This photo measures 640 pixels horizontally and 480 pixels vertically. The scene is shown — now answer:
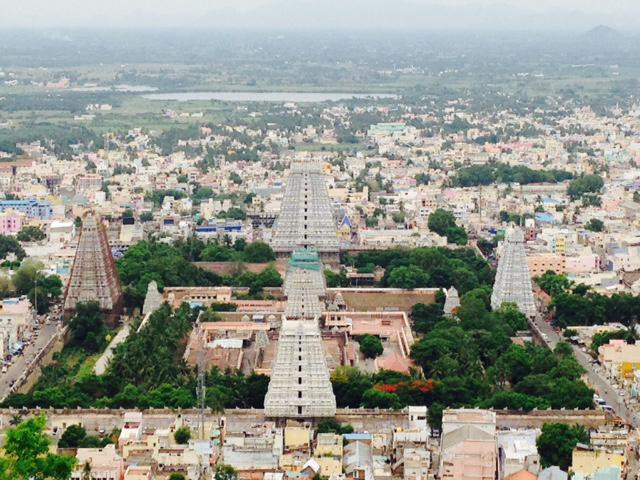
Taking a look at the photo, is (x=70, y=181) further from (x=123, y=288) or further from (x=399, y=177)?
(x=123, y=288)

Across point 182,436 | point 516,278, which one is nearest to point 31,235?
point 516,278

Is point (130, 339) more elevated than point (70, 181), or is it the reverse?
point (130, 339)

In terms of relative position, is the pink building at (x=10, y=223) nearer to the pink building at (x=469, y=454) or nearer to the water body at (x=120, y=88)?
the pink building at (x=469, y=454)

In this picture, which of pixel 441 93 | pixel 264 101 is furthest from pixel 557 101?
pixel 264 101

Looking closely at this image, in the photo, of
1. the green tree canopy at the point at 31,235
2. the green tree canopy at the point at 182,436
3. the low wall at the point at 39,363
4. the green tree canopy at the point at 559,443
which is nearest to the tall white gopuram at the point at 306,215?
the low wall at the point at 39,363

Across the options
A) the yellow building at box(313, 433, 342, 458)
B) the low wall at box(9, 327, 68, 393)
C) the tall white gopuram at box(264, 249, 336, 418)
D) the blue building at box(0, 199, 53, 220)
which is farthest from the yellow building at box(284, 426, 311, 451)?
the blue building at box(0, 199, 53, 220)

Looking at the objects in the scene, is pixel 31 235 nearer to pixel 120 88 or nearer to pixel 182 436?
pixel 182 436
